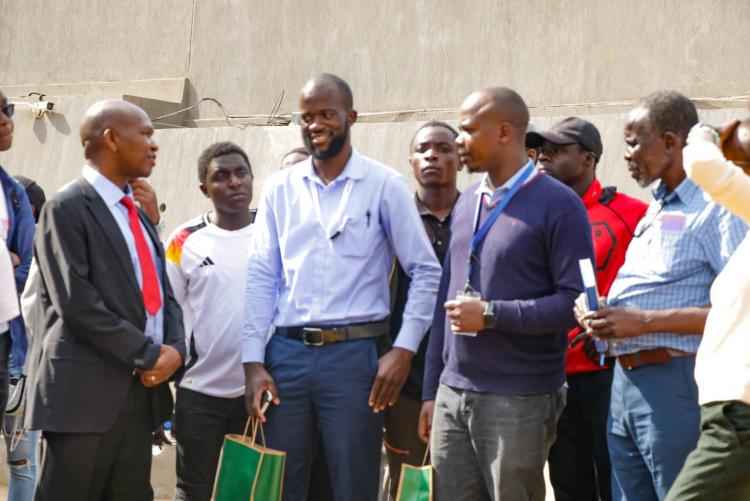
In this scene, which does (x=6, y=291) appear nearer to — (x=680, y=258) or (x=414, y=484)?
(x=414, y=484)

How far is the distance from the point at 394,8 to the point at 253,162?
229cm

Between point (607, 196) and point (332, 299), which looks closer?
point (332, 299)

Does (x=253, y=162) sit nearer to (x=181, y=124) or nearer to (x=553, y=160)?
(x=181, y=124)

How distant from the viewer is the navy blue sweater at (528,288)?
4.67 metres

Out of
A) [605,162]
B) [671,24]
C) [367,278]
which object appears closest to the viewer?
[367,278]

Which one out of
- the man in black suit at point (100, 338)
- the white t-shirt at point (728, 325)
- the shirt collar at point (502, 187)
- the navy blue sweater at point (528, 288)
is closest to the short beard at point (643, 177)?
the navy blue sweater at point (528, 288)

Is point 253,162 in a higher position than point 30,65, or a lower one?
lower

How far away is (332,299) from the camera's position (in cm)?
520

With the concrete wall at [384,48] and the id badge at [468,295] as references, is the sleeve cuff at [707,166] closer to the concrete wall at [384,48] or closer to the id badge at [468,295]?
the id badge at [468,295]

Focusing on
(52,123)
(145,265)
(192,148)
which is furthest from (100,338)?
(52,123)

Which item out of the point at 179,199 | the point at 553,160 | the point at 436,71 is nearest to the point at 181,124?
the point at 179,199

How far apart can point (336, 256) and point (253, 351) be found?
0.59 meters

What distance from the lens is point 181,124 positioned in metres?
11.9

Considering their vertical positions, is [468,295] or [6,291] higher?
[468,295]
